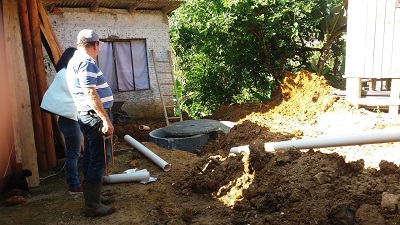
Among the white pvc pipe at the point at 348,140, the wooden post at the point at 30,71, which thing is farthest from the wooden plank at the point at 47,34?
the white pvc pipe at the point at 348,140

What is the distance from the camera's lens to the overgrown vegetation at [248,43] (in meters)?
9.08

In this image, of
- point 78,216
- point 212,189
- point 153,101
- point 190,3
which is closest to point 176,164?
point 212,189

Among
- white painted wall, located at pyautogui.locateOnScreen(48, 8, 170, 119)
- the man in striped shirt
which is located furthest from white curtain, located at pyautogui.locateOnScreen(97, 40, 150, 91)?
the man in striped shirt

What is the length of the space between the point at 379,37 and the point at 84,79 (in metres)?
5.89

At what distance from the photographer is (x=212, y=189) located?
431cm

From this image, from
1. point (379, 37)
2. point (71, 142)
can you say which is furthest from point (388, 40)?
point (71, 142)

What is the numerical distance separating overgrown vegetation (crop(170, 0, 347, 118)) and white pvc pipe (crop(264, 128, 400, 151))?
5.32 metres

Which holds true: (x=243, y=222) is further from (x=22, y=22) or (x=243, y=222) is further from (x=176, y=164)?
(x=22, y=22)

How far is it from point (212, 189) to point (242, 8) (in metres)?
6.03

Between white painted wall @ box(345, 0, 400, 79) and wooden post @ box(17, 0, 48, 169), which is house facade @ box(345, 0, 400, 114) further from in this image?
wooden post @ box(17, 0, 48, 169)

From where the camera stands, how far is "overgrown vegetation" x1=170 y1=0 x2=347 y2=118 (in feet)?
29.8

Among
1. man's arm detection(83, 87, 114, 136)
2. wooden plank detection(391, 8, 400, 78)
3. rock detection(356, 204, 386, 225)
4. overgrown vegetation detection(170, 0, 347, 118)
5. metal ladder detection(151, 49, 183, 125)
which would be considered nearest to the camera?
rock detection(356, 204, 386, 225)

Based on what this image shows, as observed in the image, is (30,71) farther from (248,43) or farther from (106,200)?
(248,43)

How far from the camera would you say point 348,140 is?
360 cm
